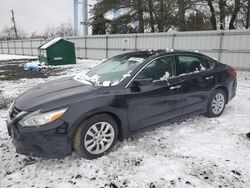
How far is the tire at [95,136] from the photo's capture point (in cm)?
262

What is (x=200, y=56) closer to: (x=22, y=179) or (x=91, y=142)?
(x=91, y=142)

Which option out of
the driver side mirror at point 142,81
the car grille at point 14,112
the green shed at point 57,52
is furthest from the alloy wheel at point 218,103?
the green shed at point 57,52

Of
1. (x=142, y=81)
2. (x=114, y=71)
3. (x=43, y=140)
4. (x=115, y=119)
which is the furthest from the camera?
(x=114, y=71)

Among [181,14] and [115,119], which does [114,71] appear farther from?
[181,14]

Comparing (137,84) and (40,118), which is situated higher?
(137,84)

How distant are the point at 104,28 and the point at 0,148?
1859 centimetres

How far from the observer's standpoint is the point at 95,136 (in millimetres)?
2732

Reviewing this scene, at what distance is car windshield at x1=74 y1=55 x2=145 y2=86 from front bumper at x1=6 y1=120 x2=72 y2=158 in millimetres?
919

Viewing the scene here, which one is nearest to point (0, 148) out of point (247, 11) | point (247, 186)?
point (247, 186)

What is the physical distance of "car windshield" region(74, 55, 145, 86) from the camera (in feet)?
10.1

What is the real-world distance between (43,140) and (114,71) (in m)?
1.59

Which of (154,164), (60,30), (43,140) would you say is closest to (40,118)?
(43,140)

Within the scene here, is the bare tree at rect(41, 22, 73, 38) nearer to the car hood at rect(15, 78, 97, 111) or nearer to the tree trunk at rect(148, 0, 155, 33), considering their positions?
the tree trunk at rect(148, 0, 155, 33)

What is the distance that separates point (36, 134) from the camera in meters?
2.40
